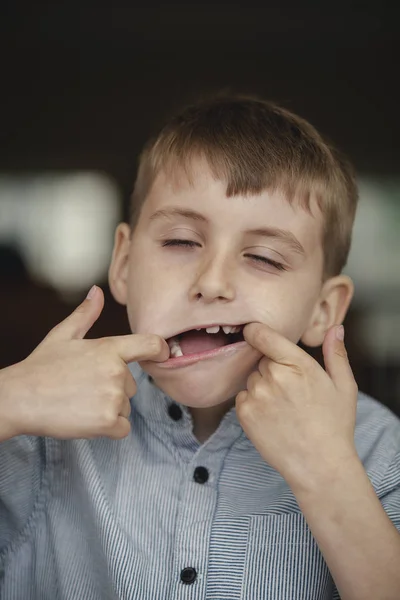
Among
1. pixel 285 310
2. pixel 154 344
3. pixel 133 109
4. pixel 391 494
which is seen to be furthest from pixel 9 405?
pixel 133 109

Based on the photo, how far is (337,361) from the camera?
2.89 feet

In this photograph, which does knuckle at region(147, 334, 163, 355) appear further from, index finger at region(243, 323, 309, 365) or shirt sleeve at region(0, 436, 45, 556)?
shirt sleeve at region(0, 436, 45, 556)

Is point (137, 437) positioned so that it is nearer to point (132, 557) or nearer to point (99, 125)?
point (132, 557)

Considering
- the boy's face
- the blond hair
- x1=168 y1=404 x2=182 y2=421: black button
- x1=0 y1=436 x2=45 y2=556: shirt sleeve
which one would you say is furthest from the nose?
x1=0 y1=436 x2=45 y2=556: shirt sleeve

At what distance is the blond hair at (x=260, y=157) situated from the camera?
3.26ft

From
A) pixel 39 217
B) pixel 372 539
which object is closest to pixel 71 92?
pixel 39 217

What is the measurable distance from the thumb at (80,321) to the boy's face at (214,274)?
91mm

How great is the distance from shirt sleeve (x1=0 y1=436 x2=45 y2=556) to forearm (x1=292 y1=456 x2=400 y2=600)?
42cm

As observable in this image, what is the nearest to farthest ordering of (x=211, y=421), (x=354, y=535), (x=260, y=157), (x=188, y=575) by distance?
(x=354, y=535) < (x=188, y=575) < (x=260, y=157) < (x=211, y=421)

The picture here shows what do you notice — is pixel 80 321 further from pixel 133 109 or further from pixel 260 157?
pixel 133 109

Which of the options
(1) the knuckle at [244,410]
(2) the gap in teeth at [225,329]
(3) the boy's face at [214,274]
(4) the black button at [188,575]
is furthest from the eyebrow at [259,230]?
(4) the black button at [188,575]

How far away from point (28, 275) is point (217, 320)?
13.6 feet

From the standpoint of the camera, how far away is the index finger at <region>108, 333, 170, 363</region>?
859 millimetres

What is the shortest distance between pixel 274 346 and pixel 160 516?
11.9 inches
